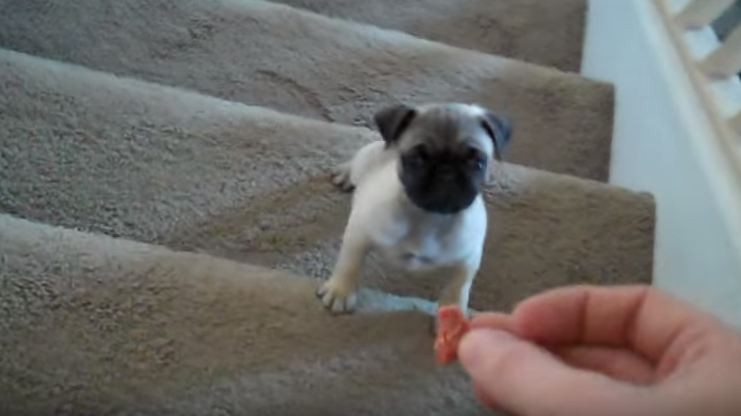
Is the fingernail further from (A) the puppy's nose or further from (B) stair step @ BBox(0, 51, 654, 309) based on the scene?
(B) stair step @ BBox(0, 51, 654, 309)

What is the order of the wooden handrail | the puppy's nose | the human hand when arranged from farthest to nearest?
1. the wooden handrail
2. the puppy's nose
3. the human hand

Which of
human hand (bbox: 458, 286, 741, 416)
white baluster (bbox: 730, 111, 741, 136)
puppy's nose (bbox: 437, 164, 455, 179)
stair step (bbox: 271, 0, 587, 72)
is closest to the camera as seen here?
human hand (bbox: 458, 286, 741, 416)

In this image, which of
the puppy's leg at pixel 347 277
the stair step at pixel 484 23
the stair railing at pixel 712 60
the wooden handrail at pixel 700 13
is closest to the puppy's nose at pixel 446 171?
the puppy's leg at pixel 347 277

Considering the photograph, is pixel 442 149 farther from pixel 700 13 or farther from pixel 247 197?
pixel 700 13

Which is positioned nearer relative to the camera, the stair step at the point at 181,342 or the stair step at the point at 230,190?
the stair step at the point at 181,342

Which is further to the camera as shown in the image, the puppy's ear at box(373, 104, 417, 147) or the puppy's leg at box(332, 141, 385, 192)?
the puppy's leg at box(332, 141, 385, 192)

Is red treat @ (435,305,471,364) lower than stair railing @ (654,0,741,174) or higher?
lower

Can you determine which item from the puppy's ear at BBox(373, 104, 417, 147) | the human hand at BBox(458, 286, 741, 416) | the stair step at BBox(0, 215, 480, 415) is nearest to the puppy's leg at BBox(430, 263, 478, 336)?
the stair step at BBox(0, 215, 480, 415)

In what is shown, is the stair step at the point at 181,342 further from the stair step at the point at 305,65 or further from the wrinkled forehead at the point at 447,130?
the stair step at the point at 305,65
